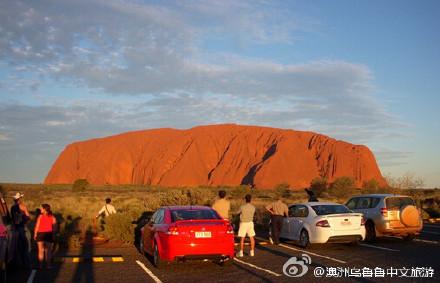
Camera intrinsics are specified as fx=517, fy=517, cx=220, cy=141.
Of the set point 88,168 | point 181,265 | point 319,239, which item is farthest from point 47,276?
point 88,168

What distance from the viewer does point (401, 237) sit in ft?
60.5

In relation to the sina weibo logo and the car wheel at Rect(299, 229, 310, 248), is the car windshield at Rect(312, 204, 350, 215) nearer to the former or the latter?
the car wheel at Rect(299, 229, 310, 248)

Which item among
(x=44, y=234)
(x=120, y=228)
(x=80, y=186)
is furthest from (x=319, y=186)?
(x=44, y=234)

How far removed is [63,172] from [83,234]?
105 metres

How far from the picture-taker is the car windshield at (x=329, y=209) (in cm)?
1534

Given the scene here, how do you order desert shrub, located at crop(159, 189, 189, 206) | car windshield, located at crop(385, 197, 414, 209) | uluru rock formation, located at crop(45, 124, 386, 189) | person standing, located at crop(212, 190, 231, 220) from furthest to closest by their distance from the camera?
uluru rock formation, located at crop(45, 124, 386, 189) → desert shrub, located at crop(159, 189, 189, 206) → car windshield, located at crop(385, 197, 414, 209) → person standing, located at crop(212, 190, 231, 220)

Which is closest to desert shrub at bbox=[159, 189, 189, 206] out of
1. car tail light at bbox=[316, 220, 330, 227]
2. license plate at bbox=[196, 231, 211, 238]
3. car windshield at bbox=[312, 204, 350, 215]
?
car windshield at bbox=[312, 204, 350, 215]

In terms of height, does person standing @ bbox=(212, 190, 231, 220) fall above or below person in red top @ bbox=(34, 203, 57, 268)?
above

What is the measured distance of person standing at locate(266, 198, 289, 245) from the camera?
16.8 m

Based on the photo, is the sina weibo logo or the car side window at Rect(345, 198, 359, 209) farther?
the car side window at Rect(345, 198, 359, 209)

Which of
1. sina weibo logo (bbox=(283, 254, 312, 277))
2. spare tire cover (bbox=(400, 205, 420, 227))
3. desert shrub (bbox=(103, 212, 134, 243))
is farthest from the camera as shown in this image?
desert shrub (bbox=(103, 212, 134, 243))

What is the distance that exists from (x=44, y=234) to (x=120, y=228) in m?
6.30

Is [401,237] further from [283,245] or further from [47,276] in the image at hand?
[47,276]

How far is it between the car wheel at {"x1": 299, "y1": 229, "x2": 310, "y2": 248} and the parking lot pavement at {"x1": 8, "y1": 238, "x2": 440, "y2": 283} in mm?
227
